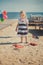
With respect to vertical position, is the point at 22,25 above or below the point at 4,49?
above

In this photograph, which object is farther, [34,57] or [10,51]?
[10,51]

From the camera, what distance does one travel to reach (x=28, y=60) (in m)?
7.12

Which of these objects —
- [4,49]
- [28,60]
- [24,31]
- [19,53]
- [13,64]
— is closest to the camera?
[13,64]

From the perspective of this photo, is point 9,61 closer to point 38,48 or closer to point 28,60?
point 28,60

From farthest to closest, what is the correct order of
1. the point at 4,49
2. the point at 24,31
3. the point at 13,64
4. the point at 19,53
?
1. the point at 24,31
2. the point at 4,49
3. the point at 19,53
4. the point at 13,64

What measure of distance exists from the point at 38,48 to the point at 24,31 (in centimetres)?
129

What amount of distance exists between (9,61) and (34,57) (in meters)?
0.94

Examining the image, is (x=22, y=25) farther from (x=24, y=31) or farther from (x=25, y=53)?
(x=25, y=53)

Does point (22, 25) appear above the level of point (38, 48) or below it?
above

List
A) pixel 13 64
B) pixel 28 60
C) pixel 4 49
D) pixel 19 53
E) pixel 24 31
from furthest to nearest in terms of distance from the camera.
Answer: pixel 24 31 < pixel 4 49 < pixel 19 53 < pixel 28 60 < pixel 13 64

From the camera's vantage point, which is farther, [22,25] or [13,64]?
[22,25]

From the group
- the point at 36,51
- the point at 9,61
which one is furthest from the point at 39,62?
the point at 36,51

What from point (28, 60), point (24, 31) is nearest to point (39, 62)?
point (28, 60)

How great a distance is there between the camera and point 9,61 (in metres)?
6.97
